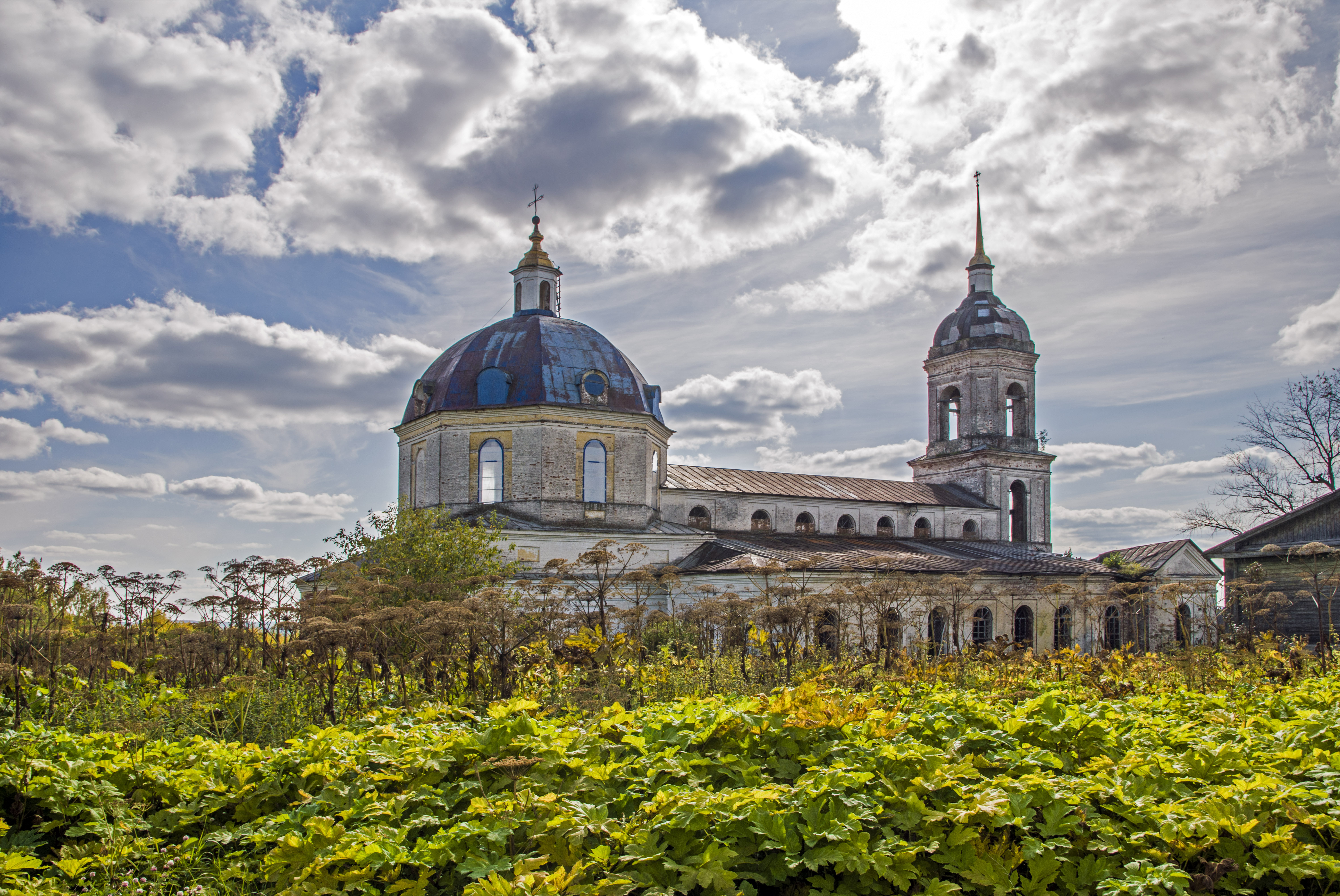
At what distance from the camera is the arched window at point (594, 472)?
27.4 meters

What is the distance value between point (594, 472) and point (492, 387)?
401 cm

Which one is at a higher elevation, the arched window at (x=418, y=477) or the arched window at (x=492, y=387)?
the arched window at (x=492, y=387)

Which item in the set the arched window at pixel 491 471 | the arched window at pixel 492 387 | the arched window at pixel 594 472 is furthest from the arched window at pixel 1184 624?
A: the arched window at pixel 492 387

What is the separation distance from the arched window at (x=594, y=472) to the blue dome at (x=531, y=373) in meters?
1.26

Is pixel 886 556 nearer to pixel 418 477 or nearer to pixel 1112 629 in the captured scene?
pixel 1112 629

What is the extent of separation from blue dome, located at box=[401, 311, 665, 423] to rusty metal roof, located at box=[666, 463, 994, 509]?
3884mm

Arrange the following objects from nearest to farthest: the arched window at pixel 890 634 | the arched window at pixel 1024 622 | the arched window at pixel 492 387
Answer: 1. the arched window at pixel 890 634
2. the arched window at pixel 492 387
3. the arched window at pixel 1024 622

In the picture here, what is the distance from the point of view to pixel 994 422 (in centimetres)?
3997

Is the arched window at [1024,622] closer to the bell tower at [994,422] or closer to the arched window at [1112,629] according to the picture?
the arched window at [1112,629]

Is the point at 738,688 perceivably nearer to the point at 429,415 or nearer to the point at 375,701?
the point at 375,701

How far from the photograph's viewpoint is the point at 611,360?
29.2 meters

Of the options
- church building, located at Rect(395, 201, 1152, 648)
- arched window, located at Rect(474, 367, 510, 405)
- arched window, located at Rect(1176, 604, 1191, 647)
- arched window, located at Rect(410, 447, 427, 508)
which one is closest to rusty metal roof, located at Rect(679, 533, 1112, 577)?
church building, located at Rect(395, 201, 1152, 648)

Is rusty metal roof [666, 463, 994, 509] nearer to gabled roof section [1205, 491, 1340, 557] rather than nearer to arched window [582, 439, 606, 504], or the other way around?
arched window [582, 439, 606, 504]

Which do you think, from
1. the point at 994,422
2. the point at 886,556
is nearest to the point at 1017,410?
the point at 994,422
